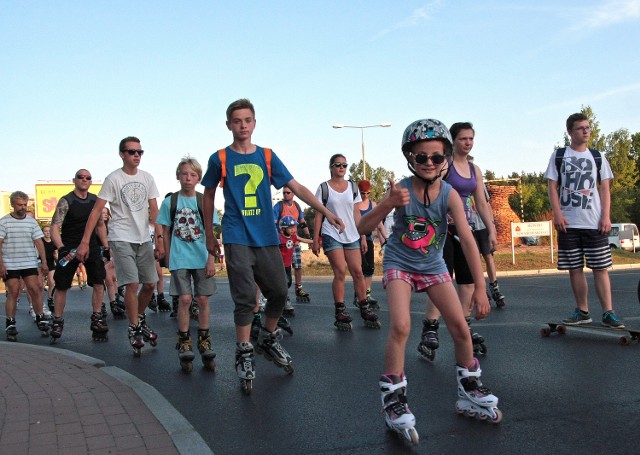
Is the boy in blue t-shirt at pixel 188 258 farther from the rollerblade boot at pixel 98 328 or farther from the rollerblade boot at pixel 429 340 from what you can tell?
the rollerblade boot at pixel 98 328

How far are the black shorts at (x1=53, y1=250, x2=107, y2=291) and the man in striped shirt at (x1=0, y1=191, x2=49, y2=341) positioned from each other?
3.15 ft

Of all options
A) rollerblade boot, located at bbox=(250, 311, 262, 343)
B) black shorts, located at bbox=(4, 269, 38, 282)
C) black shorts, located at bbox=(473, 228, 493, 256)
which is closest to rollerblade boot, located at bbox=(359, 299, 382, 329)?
rollerblade boot, located at bbox=(250, 311, 262, 343)

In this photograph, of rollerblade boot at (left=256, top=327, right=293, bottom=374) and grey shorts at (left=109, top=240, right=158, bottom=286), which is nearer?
rollerblade boot at (left=256, top=327, right=293, bottom=374)

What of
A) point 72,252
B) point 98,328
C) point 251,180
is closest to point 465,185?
point 251,180

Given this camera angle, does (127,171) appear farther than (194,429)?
Yes

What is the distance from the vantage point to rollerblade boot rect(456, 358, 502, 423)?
405cm

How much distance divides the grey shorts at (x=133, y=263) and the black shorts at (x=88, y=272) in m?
1.70

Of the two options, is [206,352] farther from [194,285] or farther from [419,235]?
[419,235]

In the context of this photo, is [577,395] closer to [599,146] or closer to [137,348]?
[137,348]

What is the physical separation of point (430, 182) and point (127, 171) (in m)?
4.23

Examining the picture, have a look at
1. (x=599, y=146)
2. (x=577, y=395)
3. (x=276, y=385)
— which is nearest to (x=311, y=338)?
(x=276, y=385)

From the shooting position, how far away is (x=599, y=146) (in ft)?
134

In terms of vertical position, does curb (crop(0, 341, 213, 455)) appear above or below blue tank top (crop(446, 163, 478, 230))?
below

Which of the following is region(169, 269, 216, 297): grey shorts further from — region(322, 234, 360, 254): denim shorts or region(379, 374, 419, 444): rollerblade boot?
region(379, 374, 419, 444): rollerblade boot
